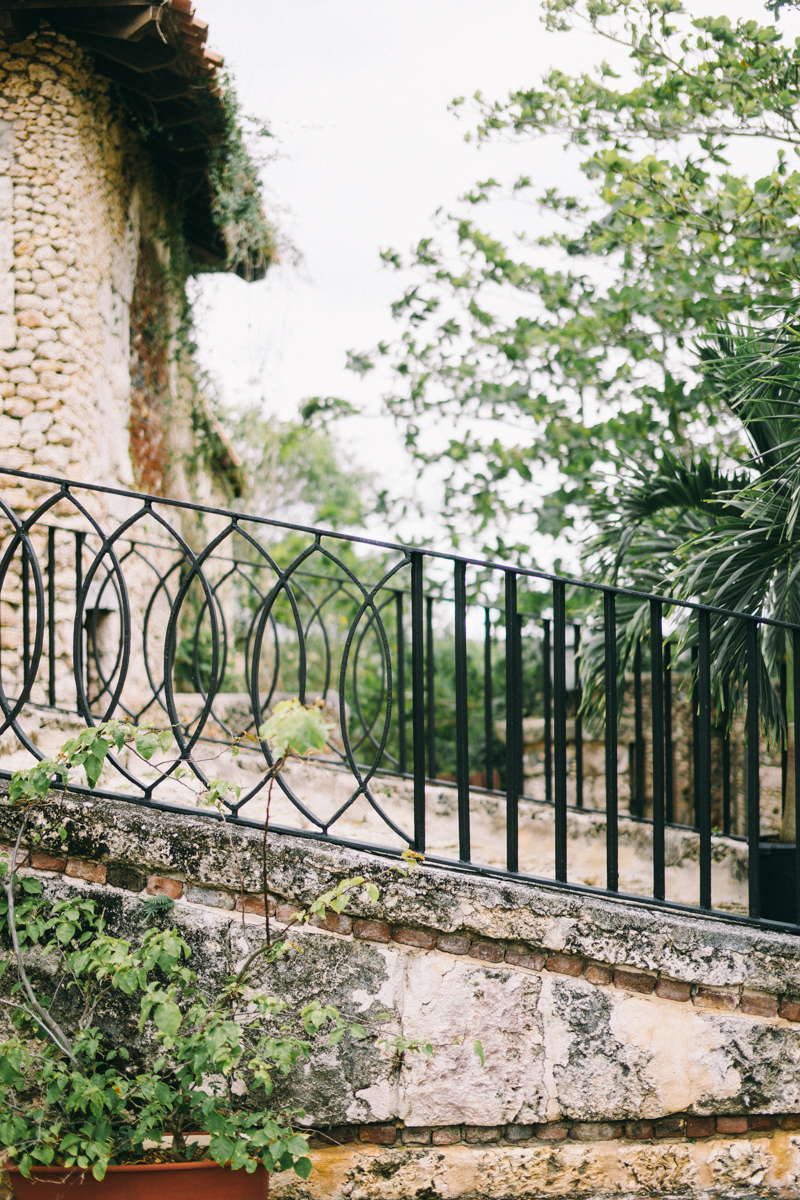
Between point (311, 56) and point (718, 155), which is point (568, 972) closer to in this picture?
point (718, 155)

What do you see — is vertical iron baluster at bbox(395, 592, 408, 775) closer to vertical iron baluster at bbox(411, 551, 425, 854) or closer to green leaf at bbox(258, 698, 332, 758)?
vertical iron baluster at bbox(411, 551, 425, 854)

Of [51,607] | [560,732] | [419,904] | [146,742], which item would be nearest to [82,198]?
[51,607]

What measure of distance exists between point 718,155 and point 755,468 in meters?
2.06

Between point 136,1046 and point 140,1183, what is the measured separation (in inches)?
14.2

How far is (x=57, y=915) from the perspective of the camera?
2.62 m

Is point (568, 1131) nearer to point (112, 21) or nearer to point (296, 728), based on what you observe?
point (296, 728)

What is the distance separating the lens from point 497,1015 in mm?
2691

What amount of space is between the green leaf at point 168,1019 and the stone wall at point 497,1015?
37 centimetres

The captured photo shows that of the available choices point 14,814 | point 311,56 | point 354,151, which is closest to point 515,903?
point 14,814

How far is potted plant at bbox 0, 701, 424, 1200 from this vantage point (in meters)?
2.28

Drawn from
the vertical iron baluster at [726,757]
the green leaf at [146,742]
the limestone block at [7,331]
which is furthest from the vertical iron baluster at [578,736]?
the limestone block at [7,331]

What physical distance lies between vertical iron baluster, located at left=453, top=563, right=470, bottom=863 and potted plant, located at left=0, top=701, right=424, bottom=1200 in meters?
0.24

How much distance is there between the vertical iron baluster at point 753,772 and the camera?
9.82 feet

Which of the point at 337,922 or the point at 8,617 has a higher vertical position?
the point at 8,617
